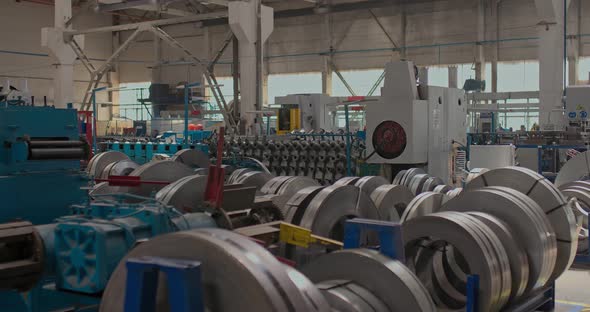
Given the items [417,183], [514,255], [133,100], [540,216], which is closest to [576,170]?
[417,183]

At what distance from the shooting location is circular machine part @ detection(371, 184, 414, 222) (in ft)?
21.0

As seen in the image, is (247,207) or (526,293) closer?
(247,207)

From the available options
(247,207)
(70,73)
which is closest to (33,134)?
(247,207)

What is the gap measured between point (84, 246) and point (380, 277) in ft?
4.74

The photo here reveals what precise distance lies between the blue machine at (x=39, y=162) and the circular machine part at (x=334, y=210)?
→ 1.66 metres

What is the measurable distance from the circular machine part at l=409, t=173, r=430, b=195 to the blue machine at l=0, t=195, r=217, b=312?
4.94m

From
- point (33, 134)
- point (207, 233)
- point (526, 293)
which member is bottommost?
point (526, 293)

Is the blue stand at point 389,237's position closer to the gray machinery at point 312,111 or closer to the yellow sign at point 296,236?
the yellow sign at point 296,236

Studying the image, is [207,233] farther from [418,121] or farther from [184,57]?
[184,57]

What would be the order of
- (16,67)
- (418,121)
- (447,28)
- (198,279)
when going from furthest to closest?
(16,67), (447,28), (418,121), (198,279)

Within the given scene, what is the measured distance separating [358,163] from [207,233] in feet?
29.4

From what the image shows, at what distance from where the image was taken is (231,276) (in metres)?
2.14

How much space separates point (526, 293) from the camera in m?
5.36

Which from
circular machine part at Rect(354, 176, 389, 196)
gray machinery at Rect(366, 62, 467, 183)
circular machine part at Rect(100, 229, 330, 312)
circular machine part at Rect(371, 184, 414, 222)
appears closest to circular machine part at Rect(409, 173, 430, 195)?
gray machinery at Rect(366, 62, 467, 183)
